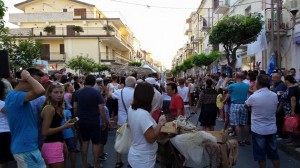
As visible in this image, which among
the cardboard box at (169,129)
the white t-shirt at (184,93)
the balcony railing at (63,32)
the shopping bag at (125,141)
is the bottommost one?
the shopping bag at (125,141)

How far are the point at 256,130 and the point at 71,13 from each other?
51.2 meters

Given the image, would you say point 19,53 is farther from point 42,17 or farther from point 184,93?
point 42,17

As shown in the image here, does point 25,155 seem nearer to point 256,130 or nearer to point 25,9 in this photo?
point 256,130

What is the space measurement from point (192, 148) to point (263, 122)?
2155 millimetres

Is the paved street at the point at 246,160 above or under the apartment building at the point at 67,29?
under

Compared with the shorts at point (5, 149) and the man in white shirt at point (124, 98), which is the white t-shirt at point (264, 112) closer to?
the man in white shirt at point (124, 98)

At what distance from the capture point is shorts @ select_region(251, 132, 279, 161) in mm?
5910

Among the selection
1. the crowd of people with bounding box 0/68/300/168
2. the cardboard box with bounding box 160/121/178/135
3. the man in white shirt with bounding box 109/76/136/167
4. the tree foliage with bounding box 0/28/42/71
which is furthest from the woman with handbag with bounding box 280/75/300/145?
the tree foliage with bounding box 0/28/42/71

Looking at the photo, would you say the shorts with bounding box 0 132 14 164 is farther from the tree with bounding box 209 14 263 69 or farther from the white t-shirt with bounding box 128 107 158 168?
the tree with bounding box 209 14 263 69

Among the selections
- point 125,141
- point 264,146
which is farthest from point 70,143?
point 264,146

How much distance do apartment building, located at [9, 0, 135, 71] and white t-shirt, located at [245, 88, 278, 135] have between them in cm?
3863

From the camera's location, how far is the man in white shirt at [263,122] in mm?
5883

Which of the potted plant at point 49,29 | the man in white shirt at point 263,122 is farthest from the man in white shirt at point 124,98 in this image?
the potted plant at point 49,29

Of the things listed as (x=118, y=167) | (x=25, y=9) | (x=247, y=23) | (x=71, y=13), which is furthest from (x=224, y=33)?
(x=25, y=9)
